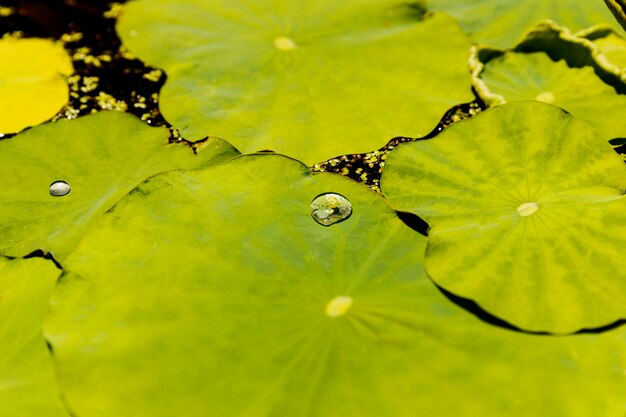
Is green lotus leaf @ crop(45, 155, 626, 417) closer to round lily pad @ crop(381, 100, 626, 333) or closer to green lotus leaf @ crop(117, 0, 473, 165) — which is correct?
round lily pad @ crop(381, 100, 626, 333)

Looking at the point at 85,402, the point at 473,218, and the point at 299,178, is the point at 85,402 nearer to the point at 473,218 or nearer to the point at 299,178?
the point at 299,178

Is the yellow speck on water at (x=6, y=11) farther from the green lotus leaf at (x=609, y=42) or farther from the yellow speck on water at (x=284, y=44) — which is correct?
the green lotus leaf at (x=609, y=42)

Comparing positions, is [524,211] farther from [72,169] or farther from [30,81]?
[30,81]

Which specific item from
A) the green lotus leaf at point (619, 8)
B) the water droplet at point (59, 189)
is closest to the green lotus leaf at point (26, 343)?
the water droplet at point (59, 189)

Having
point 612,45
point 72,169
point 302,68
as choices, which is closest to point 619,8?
point 612,45

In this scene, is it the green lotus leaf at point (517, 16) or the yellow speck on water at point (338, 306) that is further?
the green lotus leaf at point (517, 16)

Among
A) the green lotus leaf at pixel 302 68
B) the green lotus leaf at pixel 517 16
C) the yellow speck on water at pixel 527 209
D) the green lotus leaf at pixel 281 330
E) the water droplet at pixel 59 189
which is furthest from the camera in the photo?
the green lotus leaf at pixel 517 16

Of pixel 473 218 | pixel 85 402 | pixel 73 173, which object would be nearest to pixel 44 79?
pixel 73 173
